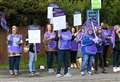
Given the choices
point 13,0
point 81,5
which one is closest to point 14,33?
point 13,0

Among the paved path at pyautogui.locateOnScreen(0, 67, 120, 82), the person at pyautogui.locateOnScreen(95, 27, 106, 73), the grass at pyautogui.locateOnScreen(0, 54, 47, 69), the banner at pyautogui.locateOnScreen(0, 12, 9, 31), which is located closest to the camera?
the paved path at pyautogui.locateOnScreen(0, 67, 120, 82)

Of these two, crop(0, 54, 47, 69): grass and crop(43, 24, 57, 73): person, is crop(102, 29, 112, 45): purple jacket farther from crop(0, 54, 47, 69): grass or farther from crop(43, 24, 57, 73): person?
crop(0, 54, 47, 69): grass

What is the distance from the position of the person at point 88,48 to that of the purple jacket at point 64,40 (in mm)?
669

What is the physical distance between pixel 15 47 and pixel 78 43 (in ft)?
9.50

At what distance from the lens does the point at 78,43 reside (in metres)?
20.6

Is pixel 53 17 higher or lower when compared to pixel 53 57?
higher

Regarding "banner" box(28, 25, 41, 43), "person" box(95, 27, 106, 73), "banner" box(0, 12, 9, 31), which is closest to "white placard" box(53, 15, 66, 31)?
"banner" box(28, 25, 41, 43)

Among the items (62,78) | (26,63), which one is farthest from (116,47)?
(26,63)

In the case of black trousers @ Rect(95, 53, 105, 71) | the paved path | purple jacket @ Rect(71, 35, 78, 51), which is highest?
purple jacket @ Rect(71, 35, 78, 51)

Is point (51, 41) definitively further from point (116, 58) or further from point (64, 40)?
point (116, 58)

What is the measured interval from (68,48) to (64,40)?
324 mm

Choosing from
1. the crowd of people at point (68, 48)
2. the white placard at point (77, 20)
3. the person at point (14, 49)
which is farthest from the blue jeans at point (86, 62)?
the person at point (14, 49)

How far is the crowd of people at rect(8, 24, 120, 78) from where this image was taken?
60.2ft

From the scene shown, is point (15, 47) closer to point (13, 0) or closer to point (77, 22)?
point (77, 22)
